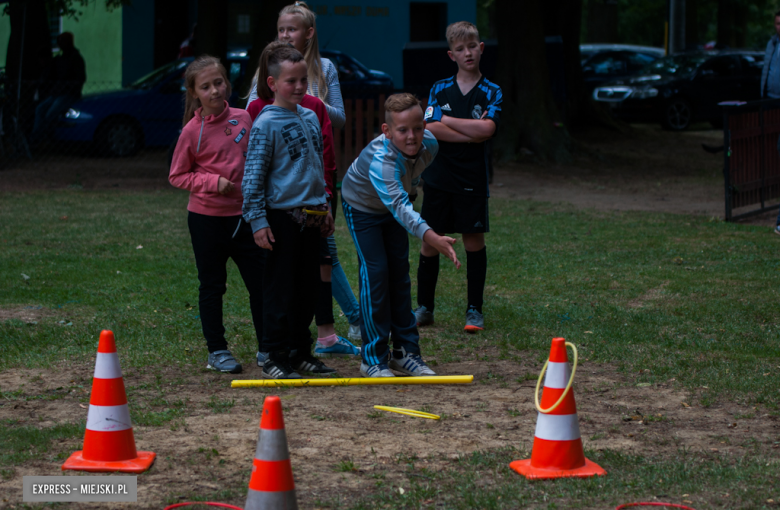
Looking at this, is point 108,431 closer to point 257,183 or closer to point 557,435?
point 257,183

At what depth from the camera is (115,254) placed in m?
8.18

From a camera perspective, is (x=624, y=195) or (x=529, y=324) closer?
(x=529, y=324)

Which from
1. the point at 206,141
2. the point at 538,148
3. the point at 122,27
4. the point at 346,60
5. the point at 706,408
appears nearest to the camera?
the point at 706,408

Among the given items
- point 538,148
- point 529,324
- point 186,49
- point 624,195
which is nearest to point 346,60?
point 186,49

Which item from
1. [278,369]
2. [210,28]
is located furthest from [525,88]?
[278,369]

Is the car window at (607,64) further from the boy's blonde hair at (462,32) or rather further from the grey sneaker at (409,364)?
the grey sneaker at (409,364)

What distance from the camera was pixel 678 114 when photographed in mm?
22531

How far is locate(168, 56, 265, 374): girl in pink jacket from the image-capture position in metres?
4.52

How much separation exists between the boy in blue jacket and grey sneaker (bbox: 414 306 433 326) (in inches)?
42.1

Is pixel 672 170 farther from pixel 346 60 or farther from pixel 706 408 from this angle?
pixel 706 408

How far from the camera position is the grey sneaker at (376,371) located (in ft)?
15.1

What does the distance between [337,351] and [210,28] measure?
36.2 ft

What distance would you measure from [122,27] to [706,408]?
808 inches

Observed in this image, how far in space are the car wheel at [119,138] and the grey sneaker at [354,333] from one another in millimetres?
11976
